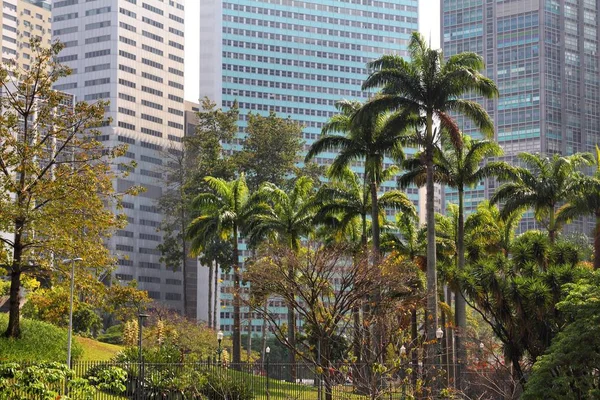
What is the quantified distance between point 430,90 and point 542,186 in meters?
12.1

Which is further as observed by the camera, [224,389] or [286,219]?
[286,219]

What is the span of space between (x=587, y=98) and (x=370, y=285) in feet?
403

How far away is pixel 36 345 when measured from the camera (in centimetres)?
4262

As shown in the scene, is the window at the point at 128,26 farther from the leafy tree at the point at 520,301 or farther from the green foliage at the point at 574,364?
the green foliage at the point at 574,364

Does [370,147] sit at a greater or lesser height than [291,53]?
lesser

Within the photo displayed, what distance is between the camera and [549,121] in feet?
519

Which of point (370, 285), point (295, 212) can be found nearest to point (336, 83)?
point (295, 212)

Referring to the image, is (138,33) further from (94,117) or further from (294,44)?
(94,117)

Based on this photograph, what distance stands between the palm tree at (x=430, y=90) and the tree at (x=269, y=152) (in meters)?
46.3

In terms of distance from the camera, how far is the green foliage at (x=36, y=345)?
4044 centimetres

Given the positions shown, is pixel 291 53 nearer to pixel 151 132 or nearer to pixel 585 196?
pixel 151 132

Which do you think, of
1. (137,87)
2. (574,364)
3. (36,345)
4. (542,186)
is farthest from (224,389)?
(137,87)

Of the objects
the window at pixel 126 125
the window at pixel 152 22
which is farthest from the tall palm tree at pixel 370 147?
the window at pixel 152 22

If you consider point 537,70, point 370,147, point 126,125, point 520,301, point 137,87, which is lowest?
point 520,301
